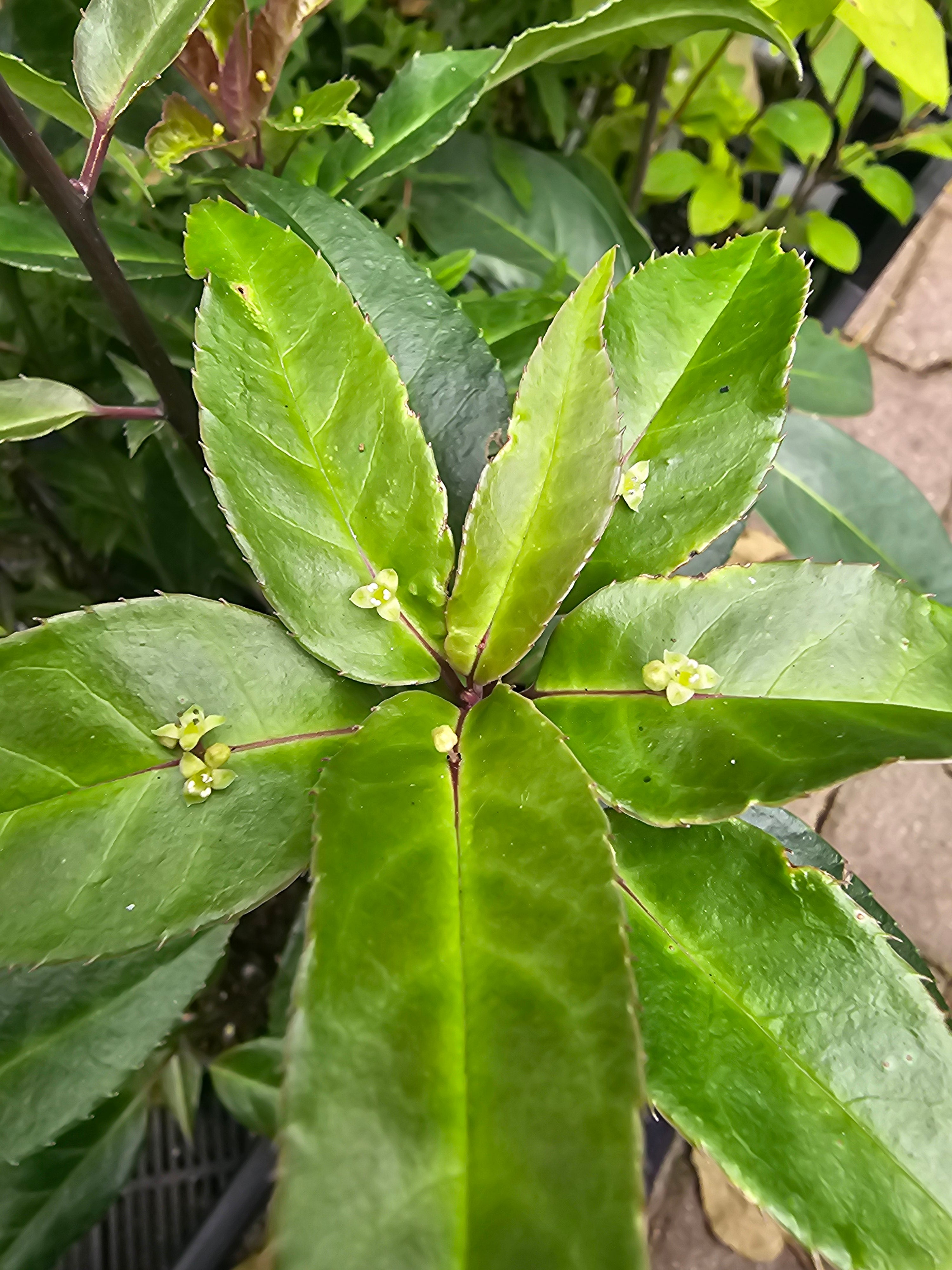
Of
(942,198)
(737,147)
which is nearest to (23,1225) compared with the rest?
(737,147)

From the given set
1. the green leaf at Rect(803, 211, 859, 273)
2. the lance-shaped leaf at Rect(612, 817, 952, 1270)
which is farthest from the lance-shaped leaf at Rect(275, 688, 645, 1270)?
the green leaf at Rect(803, 211, 859, 273)

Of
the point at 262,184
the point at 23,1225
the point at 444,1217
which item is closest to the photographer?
the point at 444,1217

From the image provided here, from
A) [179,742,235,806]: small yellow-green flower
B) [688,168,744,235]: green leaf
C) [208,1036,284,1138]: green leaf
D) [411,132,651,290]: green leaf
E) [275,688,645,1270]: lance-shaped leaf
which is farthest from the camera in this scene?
[688,168,744,235]: green leaf

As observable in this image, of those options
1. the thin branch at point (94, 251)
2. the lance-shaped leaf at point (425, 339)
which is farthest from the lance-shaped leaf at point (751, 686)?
the thin branch at point (94, 251)

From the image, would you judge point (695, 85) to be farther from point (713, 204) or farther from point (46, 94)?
point (46, 94)

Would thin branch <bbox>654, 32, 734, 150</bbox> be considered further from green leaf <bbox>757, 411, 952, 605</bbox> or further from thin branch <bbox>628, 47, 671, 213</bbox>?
green leaf <bbox>757, 411, 952, 605</bbox>

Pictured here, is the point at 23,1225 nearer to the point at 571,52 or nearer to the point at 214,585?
the point at 214,585
